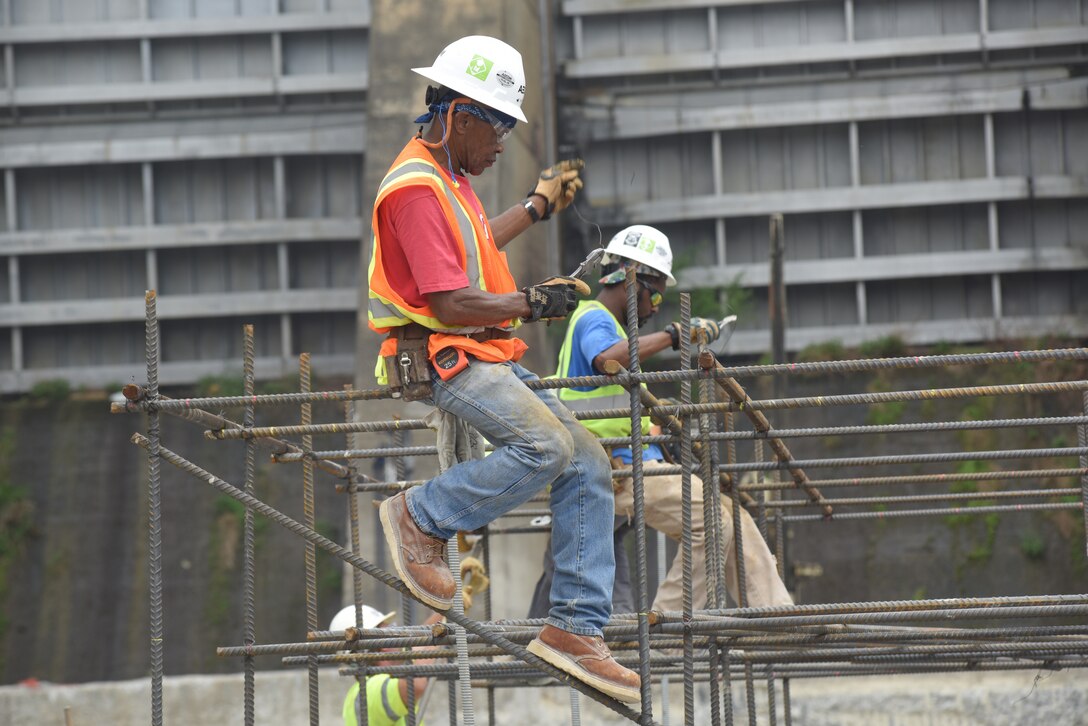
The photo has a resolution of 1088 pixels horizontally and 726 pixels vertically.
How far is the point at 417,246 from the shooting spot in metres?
4.96

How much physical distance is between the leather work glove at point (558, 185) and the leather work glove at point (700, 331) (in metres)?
0.93

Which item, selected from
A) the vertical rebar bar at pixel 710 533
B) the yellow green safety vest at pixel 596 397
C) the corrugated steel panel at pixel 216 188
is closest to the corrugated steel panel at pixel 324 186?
the corrugated steel panel at pixel 216 188

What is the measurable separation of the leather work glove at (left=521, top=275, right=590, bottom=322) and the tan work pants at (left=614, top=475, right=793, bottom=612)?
236cm

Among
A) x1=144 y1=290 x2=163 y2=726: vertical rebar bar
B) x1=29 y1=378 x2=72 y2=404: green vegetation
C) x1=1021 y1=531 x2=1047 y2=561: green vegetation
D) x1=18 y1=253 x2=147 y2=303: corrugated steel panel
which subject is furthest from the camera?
x1=18 y1=253 x2=147 y2=303: corrugated steel panel

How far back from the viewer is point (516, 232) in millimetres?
5871

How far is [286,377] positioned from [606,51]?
16.7 feet

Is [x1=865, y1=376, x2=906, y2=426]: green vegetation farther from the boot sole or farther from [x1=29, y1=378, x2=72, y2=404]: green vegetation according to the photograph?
the boot sole

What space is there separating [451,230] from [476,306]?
31 cm

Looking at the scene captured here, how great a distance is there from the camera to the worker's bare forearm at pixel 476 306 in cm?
497

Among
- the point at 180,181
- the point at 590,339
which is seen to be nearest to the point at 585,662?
the point at 590,339

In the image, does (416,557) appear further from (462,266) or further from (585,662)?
(462,266)

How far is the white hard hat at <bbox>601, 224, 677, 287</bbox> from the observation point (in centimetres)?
800

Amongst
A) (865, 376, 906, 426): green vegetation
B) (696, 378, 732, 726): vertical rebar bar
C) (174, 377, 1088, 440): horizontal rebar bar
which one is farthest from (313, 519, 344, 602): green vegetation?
(174, 377, 1088, 440): horizontal rebar bar

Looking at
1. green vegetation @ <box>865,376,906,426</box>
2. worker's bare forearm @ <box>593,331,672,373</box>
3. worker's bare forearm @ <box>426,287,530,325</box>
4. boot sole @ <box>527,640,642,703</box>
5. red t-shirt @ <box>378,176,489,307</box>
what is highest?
green vegetation @ <box>865,376,906,426</box>
